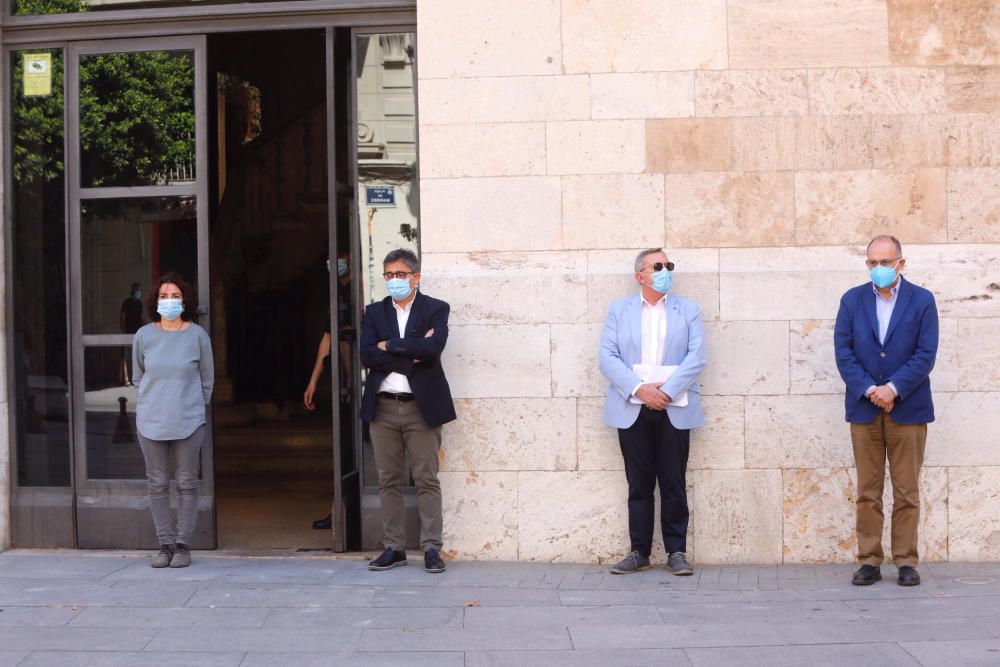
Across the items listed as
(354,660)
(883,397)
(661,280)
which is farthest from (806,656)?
(661,280)

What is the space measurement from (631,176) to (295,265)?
8273 mm

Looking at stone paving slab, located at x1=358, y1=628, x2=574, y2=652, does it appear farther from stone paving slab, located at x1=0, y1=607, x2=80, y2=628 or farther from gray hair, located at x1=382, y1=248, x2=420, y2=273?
gray hair, located at x1=382, y1=248, x2=420, y2=273

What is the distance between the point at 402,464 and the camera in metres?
7.13

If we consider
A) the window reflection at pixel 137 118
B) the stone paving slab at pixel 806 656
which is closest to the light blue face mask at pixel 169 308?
the window reflection at pixel 137 118

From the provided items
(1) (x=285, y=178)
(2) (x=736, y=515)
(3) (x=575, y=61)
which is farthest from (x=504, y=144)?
(1) (x=285, y=178)

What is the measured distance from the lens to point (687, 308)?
270 inches

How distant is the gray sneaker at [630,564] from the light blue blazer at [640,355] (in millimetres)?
742

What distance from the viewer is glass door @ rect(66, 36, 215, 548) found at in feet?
25.0

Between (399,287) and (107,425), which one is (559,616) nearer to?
(399,287)

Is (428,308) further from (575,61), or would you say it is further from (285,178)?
(285,178)

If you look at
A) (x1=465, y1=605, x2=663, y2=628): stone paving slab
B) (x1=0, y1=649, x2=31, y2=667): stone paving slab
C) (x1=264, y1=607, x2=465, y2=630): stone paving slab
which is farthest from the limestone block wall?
(x1=0, y1=649, x2=31, y2=667): stone paving slab

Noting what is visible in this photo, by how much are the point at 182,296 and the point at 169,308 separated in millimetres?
139

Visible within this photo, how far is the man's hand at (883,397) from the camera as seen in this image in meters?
6.38

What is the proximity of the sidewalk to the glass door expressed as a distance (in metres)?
0.45
